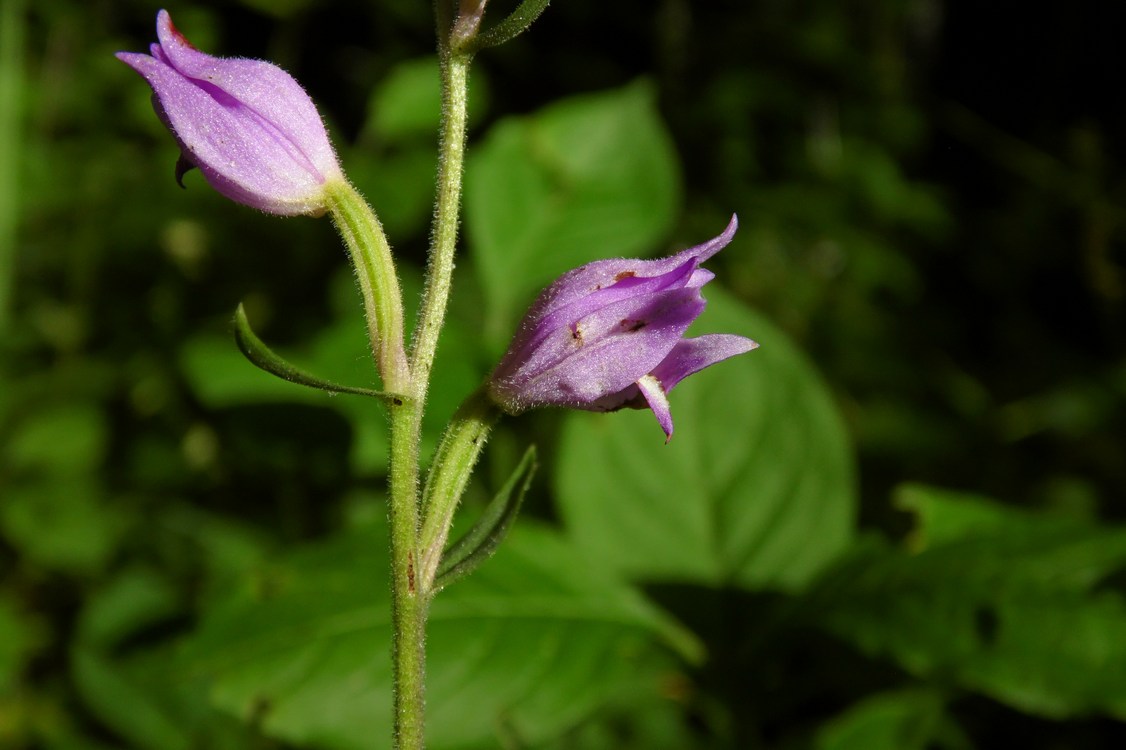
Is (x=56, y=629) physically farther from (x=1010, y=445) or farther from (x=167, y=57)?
(x=1010, y=445)

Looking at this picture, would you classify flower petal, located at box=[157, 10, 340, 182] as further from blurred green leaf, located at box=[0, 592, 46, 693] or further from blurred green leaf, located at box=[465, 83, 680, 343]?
blurred green leaf, located at box=[0, 592, 46, 693]

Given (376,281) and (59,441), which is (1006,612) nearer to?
(376,281)

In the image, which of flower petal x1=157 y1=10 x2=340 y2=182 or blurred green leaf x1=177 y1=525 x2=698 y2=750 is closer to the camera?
flower petal x1=157 y1=10 x2=340 y2=182

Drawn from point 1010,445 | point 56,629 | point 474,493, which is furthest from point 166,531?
point 1010,445

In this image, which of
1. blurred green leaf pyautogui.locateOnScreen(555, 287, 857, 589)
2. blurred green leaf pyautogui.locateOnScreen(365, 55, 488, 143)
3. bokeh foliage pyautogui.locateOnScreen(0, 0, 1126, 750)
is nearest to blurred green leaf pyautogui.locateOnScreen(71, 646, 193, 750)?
bokeh foliage pyautogui.locateOnScreen(0, 0, 1126, 750)

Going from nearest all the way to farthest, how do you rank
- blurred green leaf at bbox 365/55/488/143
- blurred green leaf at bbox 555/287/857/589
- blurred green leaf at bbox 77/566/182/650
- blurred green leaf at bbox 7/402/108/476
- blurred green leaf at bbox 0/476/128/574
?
blurred green leaf at bbox 555/287/857/589 → blurred green leaf at bbox 77/566/182/650 → blurred green leaf at bbox 0/476/128/574 → blurred green leaf at bbox 7/402/108/476 → blurred green leaf at bbox 365/55/488/143
